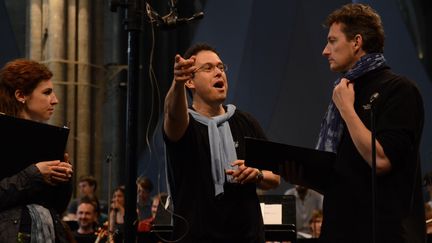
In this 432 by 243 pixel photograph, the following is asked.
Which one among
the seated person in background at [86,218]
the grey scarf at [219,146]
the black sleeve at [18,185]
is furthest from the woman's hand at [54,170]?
the seated person in background at [86,218]

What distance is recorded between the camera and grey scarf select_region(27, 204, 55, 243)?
3.70m

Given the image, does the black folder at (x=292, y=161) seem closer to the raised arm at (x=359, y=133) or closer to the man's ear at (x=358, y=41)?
the raised arm at (x=359, y=133)

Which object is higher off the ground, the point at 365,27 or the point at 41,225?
the point at 365,27

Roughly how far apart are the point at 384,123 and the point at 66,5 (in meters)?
9.57

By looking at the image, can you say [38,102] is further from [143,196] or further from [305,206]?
[143,196]

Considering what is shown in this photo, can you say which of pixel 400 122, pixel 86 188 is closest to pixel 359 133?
pixel 400 122

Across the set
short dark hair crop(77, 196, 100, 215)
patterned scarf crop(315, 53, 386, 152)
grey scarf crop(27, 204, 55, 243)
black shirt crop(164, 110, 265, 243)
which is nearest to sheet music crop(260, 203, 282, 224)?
black shirt crop(164, 110, 265, 243)

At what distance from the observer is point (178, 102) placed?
3746 millimetres

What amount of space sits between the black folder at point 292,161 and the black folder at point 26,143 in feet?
2.74

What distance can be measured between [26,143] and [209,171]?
0.85m

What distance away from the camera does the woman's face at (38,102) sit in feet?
12.9

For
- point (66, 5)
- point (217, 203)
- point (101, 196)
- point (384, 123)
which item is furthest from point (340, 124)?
point (101, 196)

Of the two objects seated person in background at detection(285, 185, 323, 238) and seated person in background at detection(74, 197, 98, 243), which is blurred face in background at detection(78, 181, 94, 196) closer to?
seated person in background at detection(74, 197, 98, 243)

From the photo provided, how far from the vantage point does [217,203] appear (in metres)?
3.87
